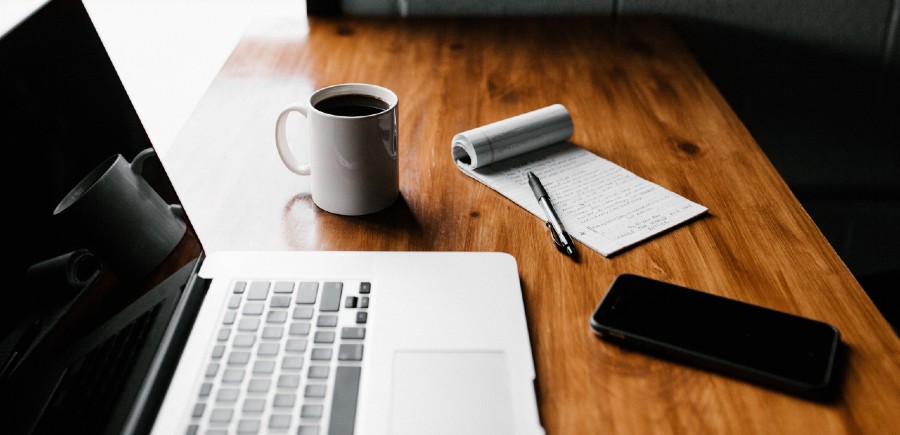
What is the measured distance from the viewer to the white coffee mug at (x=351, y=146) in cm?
73

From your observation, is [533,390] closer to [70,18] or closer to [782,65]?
[70,18]

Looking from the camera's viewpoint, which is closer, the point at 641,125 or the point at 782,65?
the point at 641,125

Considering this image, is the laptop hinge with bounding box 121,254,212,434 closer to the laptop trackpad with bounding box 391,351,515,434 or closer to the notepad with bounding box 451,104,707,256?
the laptop trackpad with bounding box 391,351,515,434

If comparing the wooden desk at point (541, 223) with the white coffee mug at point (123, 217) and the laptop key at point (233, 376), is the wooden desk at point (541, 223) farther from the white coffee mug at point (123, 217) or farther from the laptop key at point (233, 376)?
the laptop key at point (233, 376)

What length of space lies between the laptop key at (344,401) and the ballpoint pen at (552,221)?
27cm

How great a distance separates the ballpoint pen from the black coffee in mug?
0.63 ft

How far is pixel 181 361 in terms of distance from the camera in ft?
1.86

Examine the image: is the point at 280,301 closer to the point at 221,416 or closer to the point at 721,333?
the point at 221,416

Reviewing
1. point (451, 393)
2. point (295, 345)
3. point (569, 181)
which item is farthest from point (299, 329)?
point (569, 181)

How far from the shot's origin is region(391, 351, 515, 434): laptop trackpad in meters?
0.52

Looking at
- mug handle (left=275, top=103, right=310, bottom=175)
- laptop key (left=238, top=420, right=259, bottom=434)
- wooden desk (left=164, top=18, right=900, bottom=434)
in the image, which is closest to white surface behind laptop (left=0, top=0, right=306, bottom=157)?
wooden desk (left=164, top=18, right=900, bottom=434)

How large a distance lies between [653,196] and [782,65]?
84 centimetres

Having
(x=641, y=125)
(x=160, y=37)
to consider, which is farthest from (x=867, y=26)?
(x=160, y=37)

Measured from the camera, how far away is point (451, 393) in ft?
1.79
